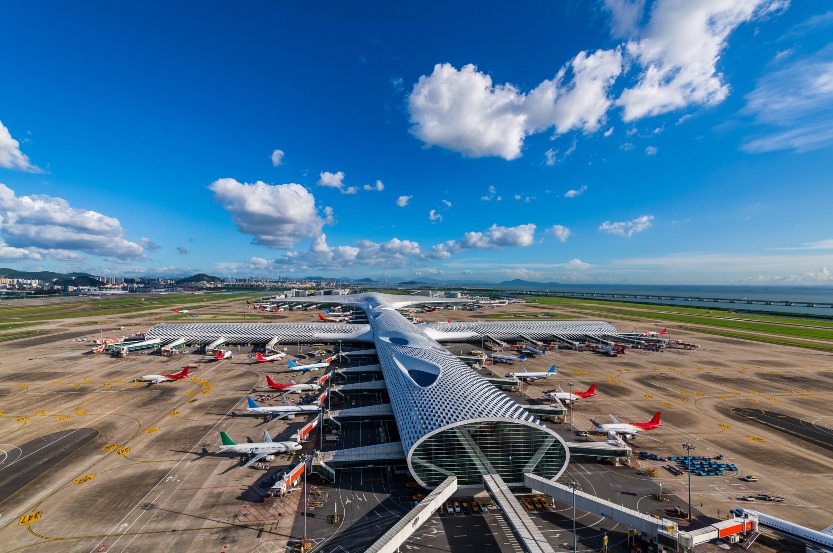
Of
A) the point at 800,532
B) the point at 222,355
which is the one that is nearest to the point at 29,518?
the point at 222,355

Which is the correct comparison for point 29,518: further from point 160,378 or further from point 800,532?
point 800,532

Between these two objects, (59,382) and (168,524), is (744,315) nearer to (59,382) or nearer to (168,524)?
(168,524)

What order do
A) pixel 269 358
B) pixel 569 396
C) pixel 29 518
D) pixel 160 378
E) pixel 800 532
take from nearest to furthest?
1. pixel 800 532
2. pixel 29 518
3. pixel 569 396
4. pixel 160 378
5. pixel 269 358

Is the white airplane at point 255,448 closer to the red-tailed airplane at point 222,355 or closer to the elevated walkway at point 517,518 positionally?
the elevated walkway at point 517,518

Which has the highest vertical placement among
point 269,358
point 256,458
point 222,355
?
point 222,355

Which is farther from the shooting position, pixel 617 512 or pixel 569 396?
pixel 569 396

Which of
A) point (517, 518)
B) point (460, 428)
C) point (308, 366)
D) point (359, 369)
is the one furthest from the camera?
point (308, 366)

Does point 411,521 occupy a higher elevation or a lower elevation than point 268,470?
higher
